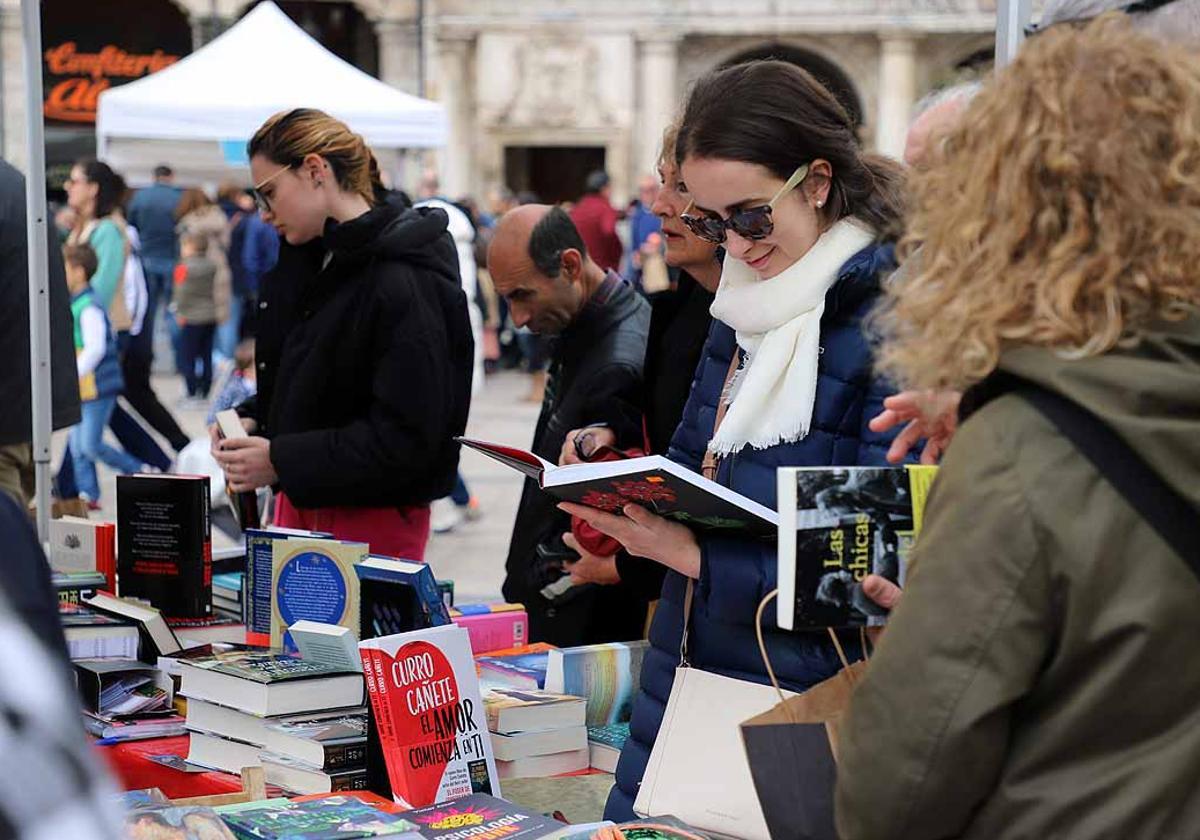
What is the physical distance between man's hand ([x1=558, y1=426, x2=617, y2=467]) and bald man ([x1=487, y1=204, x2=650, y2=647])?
88 mm

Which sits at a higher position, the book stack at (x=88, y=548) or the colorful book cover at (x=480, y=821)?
the colorful book cover at (x=480, y=821)

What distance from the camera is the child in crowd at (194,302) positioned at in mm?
12977

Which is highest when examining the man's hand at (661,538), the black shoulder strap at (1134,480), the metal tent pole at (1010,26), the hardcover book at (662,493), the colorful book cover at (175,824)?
the metal tent pole at (1010,26)

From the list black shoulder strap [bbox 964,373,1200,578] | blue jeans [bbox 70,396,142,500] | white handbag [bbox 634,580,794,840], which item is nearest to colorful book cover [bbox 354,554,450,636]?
white handbag [bbox 634,580,794,840]

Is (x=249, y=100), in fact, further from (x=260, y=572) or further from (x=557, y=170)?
(x=557, y=170)

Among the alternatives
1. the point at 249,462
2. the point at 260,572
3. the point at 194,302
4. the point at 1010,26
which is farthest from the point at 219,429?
the point at 194,302

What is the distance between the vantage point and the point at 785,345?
2.22m

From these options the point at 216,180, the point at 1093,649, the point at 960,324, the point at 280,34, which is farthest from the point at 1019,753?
the point at 216,180

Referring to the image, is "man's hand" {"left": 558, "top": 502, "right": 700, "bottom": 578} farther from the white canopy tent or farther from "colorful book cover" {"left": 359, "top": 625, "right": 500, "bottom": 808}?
the white canopy tent

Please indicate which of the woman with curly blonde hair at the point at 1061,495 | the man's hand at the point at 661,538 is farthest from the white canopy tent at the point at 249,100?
the woman with curly blonde hair at the point at 1061,495

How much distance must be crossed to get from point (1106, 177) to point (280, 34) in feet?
34.8

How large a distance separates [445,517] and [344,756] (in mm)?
5990

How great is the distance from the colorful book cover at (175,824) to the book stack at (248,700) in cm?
44

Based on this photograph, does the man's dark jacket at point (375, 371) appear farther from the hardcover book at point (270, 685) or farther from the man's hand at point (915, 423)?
the man's hand at point (915, 423)
